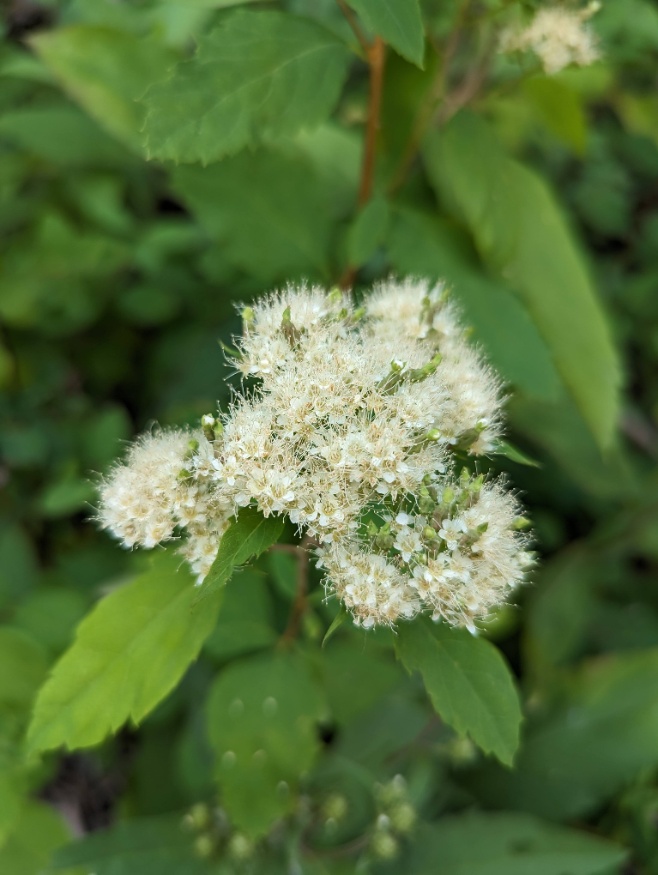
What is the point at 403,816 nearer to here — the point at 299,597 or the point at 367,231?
the point at 299,597

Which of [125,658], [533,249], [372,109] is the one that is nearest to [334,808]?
[125,658]

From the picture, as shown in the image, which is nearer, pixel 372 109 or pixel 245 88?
pixel 245 88

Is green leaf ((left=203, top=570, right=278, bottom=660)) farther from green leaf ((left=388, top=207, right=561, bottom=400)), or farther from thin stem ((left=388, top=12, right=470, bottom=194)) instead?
thin stem ((left=388, top=12, right=470, bottom=194))

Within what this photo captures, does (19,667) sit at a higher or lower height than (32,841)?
higher

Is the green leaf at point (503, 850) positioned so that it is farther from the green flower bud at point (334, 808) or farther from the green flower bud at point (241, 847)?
the green flower bud at point (241, 847)

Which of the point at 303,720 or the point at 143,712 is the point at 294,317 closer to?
the point at 143,712

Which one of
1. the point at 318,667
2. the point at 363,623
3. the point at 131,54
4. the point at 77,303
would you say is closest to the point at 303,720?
the point at 318,667

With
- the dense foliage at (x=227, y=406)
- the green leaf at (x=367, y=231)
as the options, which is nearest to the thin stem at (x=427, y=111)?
the dense foliage at (x=227, y=406)

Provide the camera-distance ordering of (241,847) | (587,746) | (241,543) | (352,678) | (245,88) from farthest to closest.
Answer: (587,746)
(352,678)
(241,847)
(245,88)
(241,543)
